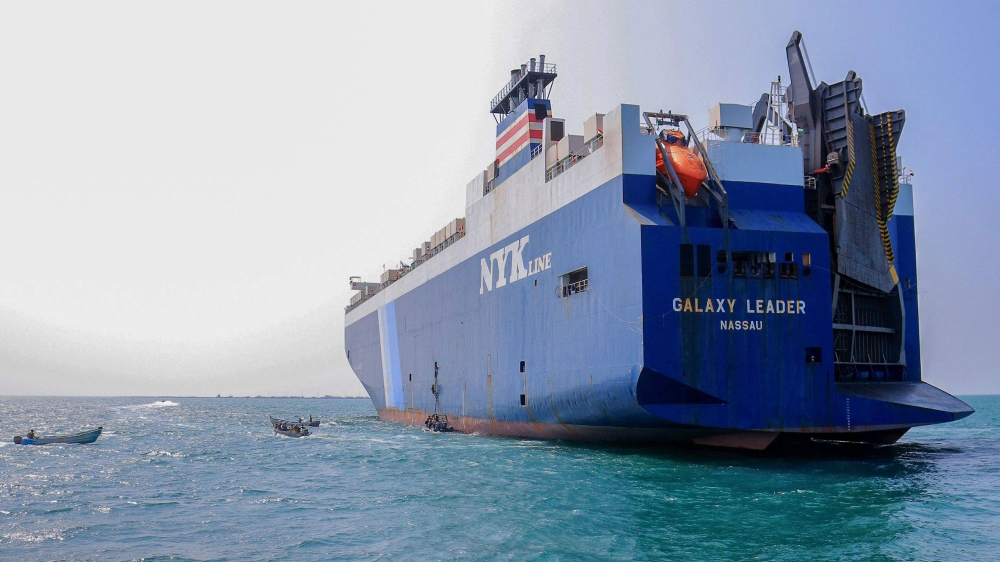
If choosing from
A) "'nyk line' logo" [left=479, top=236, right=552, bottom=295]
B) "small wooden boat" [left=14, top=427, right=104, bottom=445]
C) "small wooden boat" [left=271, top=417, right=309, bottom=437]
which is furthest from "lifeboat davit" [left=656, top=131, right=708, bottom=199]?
"small wooden boat" [left=14, top=427, right=104, bottom=445]

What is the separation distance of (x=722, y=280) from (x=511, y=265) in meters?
9.60

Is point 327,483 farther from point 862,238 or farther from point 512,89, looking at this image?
point 512,89

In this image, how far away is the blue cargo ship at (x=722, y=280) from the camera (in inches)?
819

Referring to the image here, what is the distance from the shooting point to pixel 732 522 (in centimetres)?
1412

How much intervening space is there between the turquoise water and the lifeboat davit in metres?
7.26

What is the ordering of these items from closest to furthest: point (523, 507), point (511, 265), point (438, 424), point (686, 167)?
point (523, 507)
point (686, 167)
point (511, 265)
point (438, 424)

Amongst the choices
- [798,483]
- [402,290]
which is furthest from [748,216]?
[402,290]

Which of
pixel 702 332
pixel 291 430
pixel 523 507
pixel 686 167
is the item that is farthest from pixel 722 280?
pixel 291 430

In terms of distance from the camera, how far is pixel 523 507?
15961mm

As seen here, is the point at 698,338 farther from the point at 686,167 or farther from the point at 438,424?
the point at 438,424

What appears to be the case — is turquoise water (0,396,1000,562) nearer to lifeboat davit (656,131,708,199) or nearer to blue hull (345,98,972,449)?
blue hull (345,98,972,449)

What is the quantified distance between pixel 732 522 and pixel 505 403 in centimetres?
1567

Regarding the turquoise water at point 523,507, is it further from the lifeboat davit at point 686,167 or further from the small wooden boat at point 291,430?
the small wooden boat at point 291,430

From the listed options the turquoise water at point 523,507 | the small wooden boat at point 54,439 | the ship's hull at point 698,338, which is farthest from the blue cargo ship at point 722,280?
the small wooden boat at point 54,439
